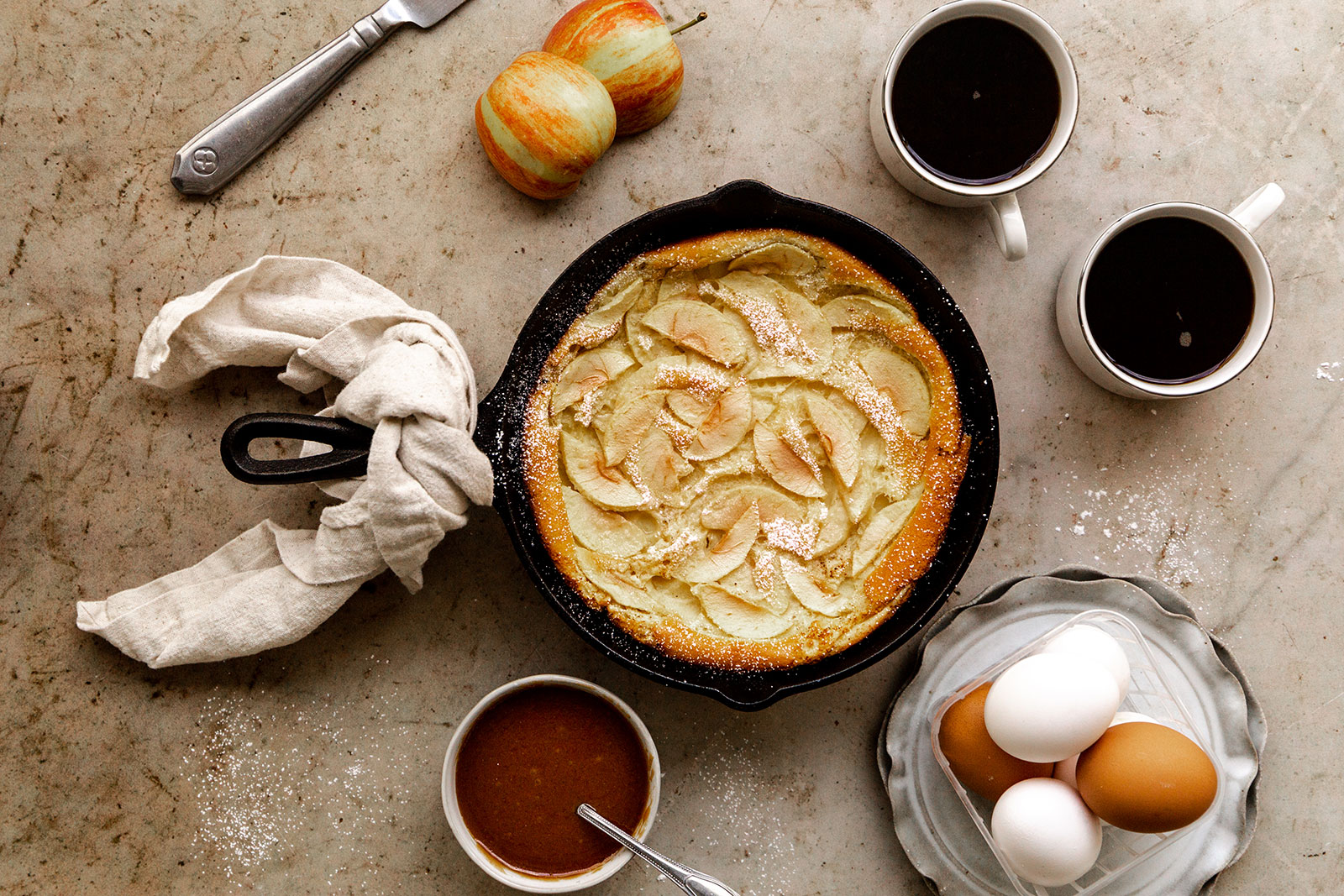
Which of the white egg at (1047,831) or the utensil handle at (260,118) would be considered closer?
the white egg at (1047,831)

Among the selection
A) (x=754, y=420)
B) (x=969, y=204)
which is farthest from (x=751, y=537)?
(x=969, y=204)

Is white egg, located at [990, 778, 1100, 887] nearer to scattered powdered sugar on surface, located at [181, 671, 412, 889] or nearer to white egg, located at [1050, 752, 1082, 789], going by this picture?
white egg, located at [1050, 752, 1082, 789]

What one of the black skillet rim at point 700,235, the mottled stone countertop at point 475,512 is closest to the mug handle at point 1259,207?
the mottled stone countertop at point 475,512

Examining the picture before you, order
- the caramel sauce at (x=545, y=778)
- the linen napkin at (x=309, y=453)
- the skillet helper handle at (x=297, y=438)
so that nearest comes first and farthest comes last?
the skillet helper handle at (x=297, y=438) < the linen napkin at (x=309, y=453) < the caramel sauce at (x=545, y=778)

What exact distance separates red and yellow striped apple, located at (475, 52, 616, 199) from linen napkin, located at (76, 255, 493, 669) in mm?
336

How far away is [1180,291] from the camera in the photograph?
1516 mm

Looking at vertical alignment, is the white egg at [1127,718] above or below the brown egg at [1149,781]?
below

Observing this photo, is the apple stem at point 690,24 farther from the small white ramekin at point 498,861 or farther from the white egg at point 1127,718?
the white egg at point 1127,718

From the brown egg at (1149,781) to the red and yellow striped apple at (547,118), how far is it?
4.30 feet

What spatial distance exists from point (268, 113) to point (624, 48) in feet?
2.21

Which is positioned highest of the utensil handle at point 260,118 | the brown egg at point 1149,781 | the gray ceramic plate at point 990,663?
the utensil handle at point 260,118

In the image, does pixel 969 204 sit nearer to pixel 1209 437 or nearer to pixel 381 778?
pixel 1209 437

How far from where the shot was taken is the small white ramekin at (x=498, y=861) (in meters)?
1.43

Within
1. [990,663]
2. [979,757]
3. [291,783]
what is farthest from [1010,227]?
[291,783]
